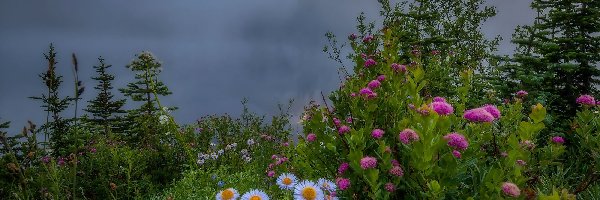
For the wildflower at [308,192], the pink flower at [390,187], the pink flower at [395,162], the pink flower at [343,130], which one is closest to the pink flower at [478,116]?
the pink flower at [395,162]

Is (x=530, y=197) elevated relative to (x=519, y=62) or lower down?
lower down

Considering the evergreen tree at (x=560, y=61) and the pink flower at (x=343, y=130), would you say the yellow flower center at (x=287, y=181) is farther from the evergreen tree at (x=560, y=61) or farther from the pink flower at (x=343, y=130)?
the evergreen tree at (x=560, y=61)

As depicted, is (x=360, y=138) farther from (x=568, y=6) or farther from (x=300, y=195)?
(x=568, y=6)

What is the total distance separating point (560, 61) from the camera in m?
11.0

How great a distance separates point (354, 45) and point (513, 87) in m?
5.28

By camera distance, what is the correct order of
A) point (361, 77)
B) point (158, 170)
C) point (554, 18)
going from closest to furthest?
point (361, 77), point (158, 170), point (554, 18)

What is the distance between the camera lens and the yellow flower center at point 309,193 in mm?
3086

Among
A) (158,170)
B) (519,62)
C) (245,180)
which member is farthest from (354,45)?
(519,62)

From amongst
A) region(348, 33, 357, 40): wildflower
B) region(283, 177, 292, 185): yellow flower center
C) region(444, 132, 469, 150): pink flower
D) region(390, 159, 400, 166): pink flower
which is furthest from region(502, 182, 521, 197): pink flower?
region(348, 33, 357, 40): wildflower

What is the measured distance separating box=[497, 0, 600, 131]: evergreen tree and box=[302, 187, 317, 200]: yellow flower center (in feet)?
25.4

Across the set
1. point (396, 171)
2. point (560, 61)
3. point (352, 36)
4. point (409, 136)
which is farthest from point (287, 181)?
point (560, 61)

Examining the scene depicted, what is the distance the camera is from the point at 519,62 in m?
10.7

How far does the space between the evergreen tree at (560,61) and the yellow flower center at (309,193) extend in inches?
305

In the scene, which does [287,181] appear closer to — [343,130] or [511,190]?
[343,130]
